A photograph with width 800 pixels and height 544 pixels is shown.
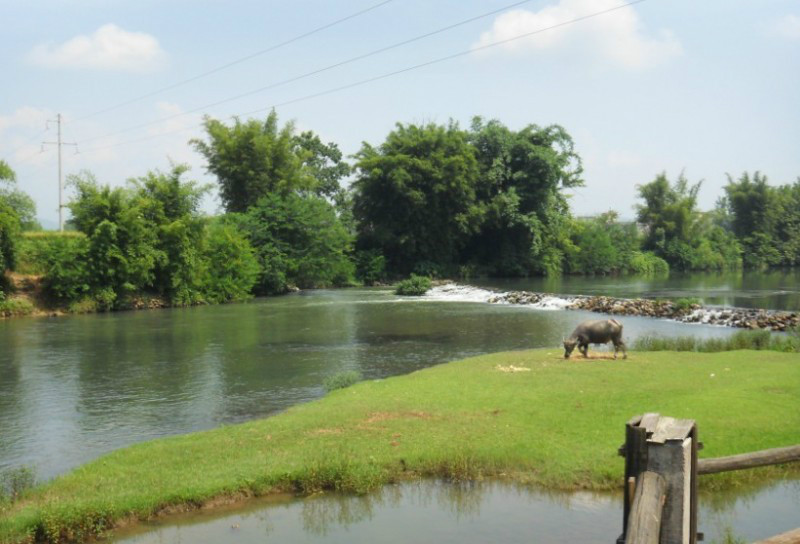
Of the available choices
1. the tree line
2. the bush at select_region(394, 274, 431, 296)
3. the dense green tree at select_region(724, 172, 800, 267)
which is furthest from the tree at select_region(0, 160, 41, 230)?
the dense green tree at select_region(724, 172, 800, 267)

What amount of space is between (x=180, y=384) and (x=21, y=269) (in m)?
26.9

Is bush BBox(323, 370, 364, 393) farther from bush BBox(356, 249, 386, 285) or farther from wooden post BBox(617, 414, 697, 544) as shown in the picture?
bush BBox(356, 249, 386, 285)

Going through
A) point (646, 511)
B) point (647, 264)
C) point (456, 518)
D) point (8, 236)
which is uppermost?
point (8, 236)

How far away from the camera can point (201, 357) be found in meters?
24.0

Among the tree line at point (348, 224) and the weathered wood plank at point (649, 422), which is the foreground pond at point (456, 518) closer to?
the weathered wood plank at point (649, 422)

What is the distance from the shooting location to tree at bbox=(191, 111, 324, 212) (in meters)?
60.8

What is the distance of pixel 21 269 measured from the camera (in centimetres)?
4112

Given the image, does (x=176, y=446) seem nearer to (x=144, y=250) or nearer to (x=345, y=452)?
(x=345, y=452)

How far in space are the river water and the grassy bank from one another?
2.41m

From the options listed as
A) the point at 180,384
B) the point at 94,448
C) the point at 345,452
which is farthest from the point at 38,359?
the point at 345,452

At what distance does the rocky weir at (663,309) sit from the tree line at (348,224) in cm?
1496

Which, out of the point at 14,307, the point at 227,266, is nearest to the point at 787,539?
the point at 14,307

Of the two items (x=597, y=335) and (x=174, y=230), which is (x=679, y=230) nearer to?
(x=174, y=230)

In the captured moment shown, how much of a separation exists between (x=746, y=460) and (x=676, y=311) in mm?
28070
